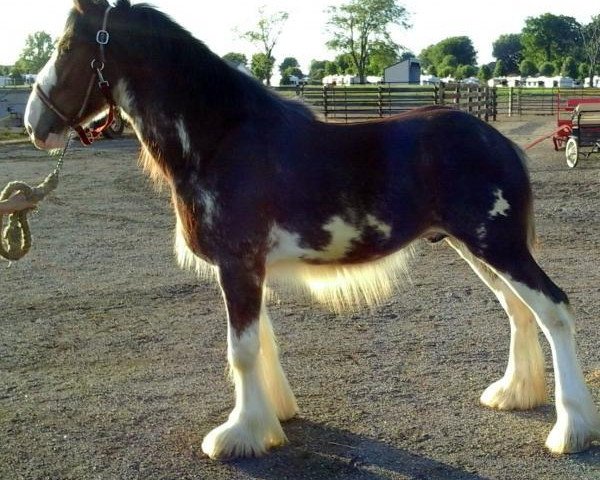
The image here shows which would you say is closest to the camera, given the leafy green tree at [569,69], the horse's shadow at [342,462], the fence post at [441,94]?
the horse's shadow at [342,462]

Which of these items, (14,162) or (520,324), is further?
(14,162)

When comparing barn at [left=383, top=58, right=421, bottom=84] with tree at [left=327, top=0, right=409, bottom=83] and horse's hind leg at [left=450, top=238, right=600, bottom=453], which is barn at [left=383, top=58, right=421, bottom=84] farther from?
horse's hind leg at [left=450, top=238, right=600, bottom=453]

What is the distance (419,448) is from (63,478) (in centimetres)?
193

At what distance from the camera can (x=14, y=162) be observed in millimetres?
20344

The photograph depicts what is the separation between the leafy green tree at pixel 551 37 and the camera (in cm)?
10922

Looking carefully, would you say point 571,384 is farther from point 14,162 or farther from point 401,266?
point 14,162

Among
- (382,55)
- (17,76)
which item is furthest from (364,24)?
(17,76)

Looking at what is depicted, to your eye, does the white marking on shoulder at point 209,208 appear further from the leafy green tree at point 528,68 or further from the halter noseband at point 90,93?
the leafy green tree at point 528,68

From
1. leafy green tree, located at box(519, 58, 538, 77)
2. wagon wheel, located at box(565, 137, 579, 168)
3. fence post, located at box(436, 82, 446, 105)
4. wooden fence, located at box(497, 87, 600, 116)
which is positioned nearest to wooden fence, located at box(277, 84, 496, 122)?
fence post, located at box(436, 82, 446, 105)

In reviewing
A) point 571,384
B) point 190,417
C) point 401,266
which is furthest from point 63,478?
point 571,384

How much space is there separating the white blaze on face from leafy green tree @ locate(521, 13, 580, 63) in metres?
113

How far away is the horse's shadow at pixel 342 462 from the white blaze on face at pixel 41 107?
2.09 meters

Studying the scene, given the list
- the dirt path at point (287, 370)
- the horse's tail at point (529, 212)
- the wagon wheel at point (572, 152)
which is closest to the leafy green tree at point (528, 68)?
the wagon wheel at point (572, 152)

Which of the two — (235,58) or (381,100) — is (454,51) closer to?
(235,58)
